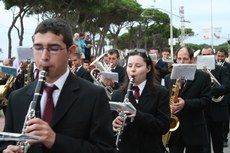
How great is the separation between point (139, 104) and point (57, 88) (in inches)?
74.0

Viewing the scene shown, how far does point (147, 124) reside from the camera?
4.30m

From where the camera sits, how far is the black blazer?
4.36 m

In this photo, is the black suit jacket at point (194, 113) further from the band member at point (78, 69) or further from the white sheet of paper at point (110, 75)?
the band member at point (78, 69)

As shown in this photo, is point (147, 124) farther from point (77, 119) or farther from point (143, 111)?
point (77, 119)

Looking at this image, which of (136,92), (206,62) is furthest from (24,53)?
(136,92)

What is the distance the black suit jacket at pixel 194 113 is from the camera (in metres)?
5.80

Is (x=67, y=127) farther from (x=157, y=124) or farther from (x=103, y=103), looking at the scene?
(x=157, y=124)

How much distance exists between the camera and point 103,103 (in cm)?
282

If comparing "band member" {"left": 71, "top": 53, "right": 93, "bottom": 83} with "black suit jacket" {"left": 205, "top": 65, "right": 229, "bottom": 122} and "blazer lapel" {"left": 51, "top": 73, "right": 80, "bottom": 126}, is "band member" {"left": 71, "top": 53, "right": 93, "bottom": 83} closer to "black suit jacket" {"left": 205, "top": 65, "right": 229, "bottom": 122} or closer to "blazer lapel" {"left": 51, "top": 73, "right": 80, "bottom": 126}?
"black suit jacket" {"left": 205, "top": 65, "right": 229, "bottom": 122}

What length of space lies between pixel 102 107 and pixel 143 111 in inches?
68.6

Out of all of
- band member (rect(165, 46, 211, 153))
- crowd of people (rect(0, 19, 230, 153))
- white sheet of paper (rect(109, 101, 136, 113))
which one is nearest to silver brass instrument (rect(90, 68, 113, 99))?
crowd of people (rect(0, 19, 230, 153))

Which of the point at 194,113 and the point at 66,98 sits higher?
the point at 66,98

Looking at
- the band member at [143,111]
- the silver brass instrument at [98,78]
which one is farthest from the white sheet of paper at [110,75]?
the band member at [143,111]

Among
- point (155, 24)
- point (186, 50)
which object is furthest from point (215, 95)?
point (155, 24)
